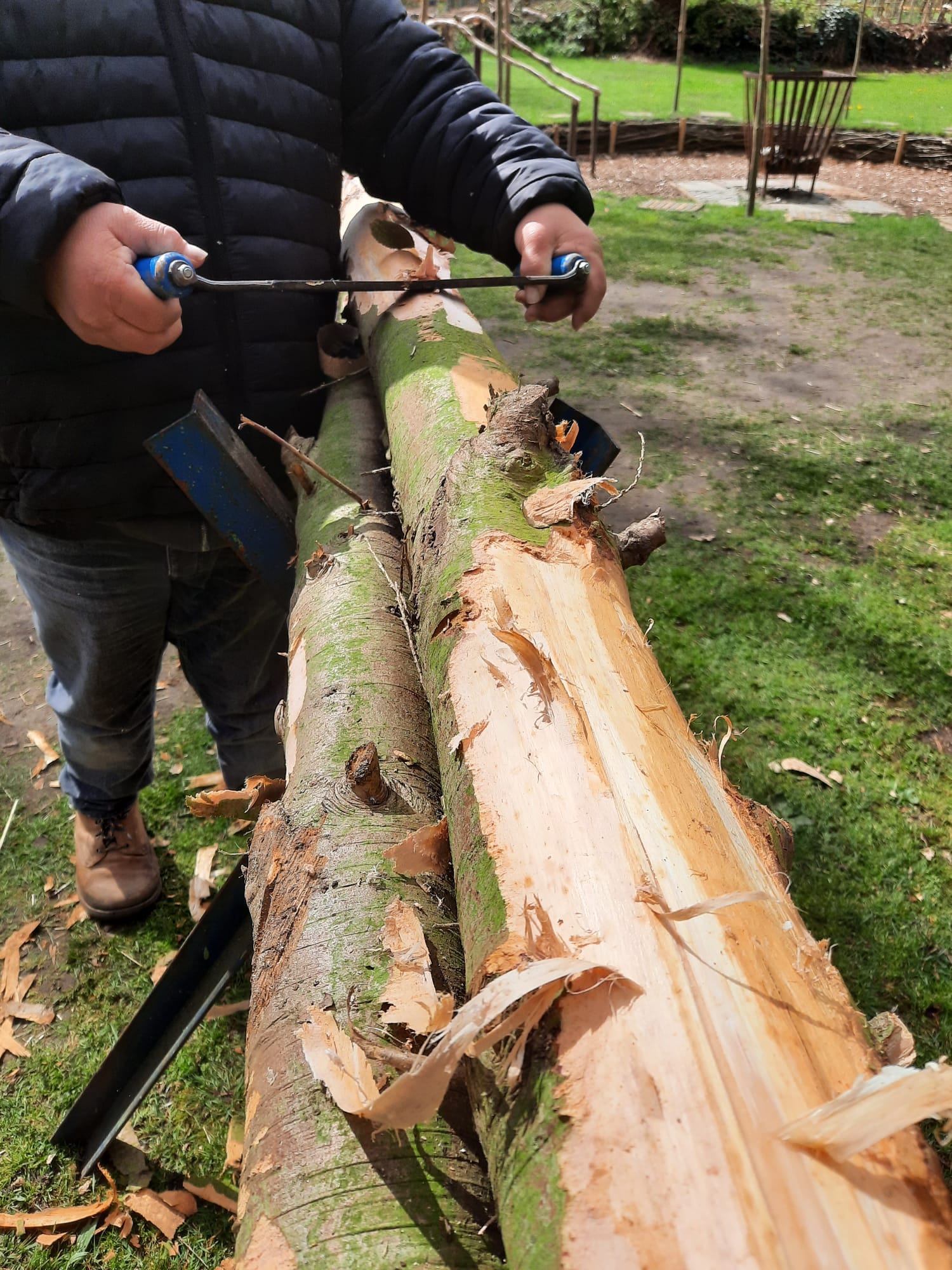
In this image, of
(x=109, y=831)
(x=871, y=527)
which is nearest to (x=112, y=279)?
(x=109, y=831)

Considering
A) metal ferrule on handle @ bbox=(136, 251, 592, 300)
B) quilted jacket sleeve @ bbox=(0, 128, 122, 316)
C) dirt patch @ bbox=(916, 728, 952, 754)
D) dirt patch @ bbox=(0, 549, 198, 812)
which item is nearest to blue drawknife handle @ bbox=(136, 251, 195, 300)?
metal ferrule on handle @ bbox=(136, 251, 592, 300)

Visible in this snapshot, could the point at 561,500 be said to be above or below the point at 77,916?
above

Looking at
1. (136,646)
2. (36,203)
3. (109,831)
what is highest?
(36,203)

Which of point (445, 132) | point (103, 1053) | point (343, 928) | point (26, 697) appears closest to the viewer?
point (343, 928)

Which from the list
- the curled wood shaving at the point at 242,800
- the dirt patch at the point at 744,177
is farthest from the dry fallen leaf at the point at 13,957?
the dirt patch at the point at 744,177

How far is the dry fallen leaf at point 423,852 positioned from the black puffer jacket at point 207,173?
100 cm

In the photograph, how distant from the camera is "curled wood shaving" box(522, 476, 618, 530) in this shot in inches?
49.3

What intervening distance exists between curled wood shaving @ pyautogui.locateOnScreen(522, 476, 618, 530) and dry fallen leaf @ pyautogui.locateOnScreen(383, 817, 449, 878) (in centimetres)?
45

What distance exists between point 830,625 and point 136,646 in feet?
8.60

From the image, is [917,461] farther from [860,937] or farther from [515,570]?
[515,570]

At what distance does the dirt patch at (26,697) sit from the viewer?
3025 mm

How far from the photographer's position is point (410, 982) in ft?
3.12

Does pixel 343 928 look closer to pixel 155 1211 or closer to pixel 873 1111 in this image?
pixel 873 1111

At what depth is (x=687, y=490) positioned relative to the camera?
433 cm
